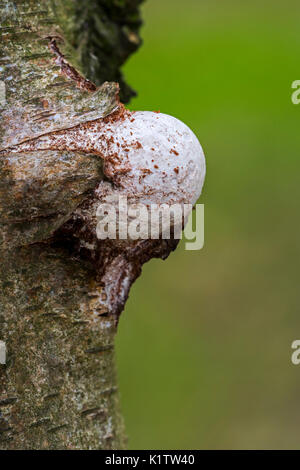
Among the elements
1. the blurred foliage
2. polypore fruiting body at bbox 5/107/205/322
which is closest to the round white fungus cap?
polypore fruiting body at bbox 5/107/205/322

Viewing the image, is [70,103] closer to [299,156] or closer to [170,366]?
[170,366]

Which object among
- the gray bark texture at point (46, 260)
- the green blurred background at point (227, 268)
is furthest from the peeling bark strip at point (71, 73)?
the green blurred background at point (227, 268)

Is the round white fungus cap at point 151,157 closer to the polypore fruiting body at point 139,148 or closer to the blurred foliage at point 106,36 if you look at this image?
the polypore fruiting body at point 139,148

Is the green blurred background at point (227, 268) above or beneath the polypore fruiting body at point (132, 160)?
above

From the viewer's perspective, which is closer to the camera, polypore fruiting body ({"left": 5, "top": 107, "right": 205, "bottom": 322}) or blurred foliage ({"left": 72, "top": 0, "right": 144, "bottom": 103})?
polypore fruiting body ({"left": 5, "top": 107, "right": 205, "bottom": 322})

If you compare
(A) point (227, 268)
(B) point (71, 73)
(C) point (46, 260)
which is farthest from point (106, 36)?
(A) point (227, 268)

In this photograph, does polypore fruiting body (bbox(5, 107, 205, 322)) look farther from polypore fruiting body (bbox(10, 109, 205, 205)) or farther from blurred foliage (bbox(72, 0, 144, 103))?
blurred foliage (bbox(72, 0, 144, 103))

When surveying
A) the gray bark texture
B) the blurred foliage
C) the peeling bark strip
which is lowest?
the gray bark texture
